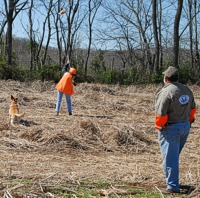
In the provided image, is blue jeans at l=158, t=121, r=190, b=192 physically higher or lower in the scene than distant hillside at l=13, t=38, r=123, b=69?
lower

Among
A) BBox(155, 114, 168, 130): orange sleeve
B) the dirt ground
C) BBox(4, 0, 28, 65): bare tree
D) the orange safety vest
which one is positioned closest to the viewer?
BBox(155, 114, 168, 130): orange sleeve

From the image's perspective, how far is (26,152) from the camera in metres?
7.31

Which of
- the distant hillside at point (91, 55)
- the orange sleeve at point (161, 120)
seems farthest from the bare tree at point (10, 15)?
the orange sleeve at point (161, 120)

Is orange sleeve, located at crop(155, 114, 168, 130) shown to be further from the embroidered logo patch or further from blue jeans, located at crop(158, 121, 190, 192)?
the embroidered logo patch

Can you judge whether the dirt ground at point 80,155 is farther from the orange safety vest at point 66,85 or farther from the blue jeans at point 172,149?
the orange safety vest at point 66,85

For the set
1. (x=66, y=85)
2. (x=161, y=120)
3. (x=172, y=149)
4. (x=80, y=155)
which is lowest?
(x=80, y=155)

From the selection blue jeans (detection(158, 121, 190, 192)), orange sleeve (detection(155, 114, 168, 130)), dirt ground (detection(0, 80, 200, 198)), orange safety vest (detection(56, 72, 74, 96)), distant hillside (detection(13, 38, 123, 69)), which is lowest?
dirt ground (detection(0, 80, 200, 198))

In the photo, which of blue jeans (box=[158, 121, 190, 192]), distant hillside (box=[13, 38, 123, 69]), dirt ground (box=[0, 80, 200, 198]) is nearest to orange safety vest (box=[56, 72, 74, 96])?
dirt ground (box=[0, 80, 200, 198])

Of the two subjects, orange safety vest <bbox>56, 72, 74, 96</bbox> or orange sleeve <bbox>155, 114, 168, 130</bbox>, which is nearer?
orange sleeve <bbox>155, 114, 168, 130</bbox>

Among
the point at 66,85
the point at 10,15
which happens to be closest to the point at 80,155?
the point at 66,85

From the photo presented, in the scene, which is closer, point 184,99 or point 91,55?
point 184,99

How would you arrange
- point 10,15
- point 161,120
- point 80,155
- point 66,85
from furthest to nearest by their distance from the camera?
point 10,15 < point 66,85 < point 80,155 < point 161,120

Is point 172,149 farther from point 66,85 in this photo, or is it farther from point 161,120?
point 66,85

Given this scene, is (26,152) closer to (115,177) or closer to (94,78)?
(115,177)
